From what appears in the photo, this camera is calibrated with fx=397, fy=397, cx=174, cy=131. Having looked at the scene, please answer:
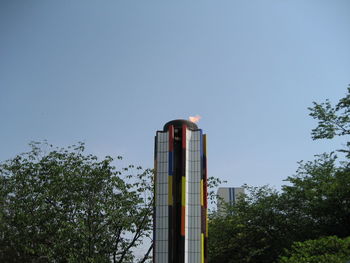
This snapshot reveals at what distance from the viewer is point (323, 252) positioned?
9367mm

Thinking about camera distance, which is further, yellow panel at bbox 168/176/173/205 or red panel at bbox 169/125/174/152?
red panel at bbox 169/125/174/152

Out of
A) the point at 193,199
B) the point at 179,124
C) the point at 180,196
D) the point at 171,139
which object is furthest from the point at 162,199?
the point at 179,124

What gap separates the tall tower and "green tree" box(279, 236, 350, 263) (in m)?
2.43

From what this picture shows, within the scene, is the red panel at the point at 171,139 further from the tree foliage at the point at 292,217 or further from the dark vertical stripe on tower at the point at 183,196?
the tree foliage at the point at 292,217

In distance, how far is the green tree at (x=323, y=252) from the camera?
28.0ft

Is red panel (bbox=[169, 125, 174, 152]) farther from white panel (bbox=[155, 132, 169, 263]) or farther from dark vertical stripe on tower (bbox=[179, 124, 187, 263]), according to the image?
dark vertical stripe on tower (bbox=[179, 124, 187, 263])

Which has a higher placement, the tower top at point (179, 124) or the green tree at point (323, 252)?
the tower top at point (179, 124)

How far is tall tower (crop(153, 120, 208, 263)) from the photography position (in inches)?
317

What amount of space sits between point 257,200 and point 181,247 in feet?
34.0

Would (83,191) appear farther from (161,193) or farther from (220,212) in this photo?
(220,212)

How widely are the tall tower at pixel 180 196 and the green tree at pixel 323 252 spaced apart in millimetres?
2430

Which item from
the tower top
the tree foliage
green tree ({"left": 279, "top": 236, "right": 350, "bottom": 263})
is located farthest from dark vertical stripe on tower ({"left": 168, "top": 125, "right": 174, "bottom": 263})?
the tree foliage

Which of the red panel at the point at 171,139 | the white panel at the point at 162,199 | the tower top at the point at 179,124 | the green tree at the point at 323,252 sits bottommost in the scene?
the green tree at the point at 323,252

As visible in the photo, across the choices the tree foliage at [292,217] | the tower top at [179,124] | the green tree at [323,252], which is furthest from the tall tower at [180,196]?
the tree foliage at [292,217]
